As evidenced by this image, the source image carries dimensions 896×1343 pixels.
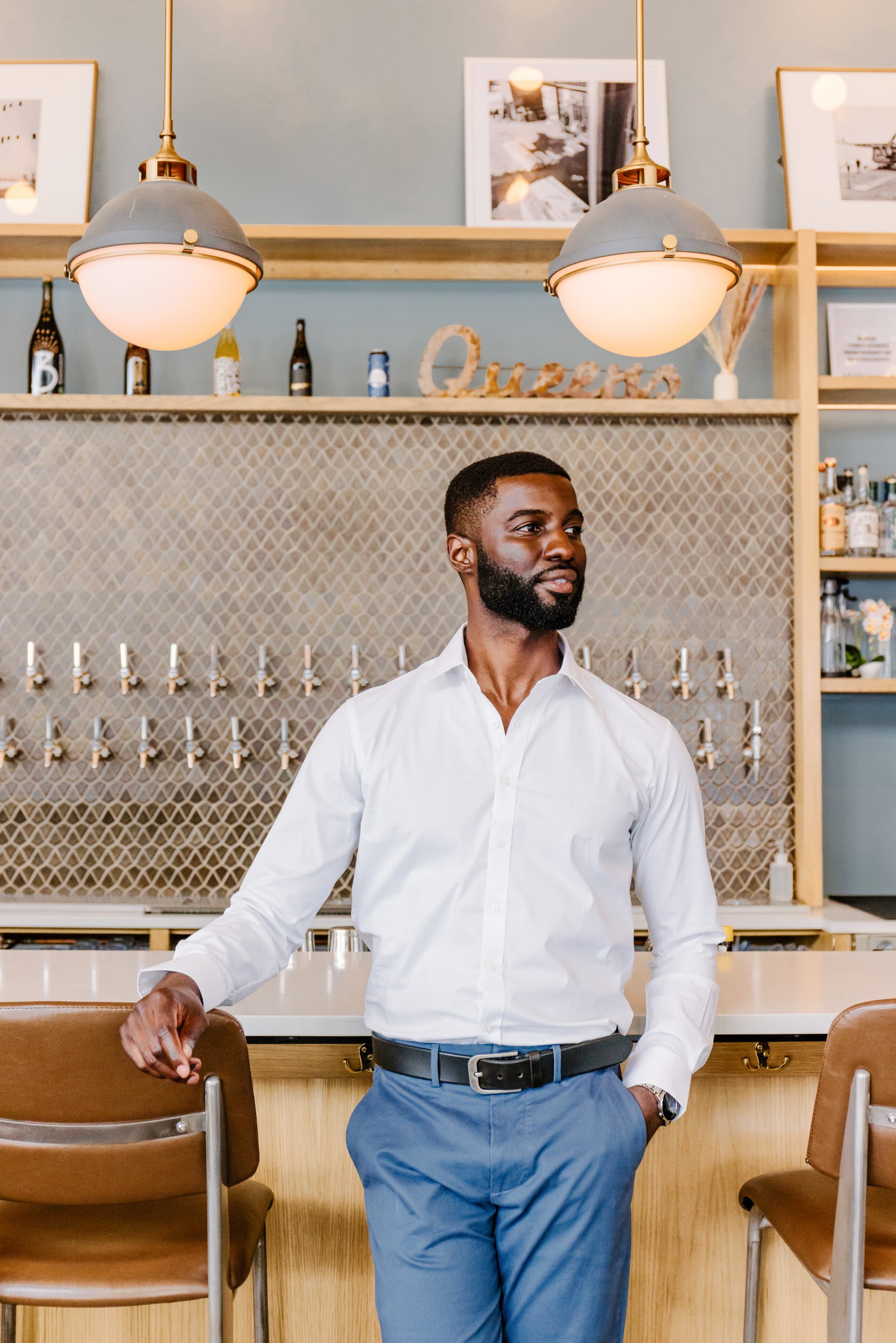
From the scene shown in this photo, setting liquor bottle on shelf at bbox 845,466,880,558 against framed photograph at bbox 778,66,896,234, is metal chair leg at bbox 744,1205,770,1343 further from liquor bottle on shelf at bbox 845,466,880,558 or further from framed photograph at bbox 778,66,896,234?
framed photograph at bbox 778,66,896,234

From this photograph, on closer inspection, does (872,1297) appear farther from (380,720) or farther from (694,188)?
(694,188)

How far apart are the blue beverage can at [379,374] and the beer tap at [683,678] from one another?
1288mm

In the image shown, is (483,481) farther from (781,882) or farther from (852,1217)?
(781,882)

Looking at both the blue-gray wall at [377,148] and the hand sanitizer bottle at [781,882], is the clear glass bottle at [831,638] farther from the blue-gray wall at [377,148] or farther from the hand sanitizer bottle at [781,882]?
the hand sanitizer bottle at [781,882]

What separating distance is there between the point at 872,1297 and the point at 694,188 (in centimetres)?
349

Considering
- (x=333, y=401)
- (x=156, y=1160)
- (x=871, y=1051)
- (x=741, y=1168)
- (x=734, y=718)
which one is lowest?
(x=741, y=1168)

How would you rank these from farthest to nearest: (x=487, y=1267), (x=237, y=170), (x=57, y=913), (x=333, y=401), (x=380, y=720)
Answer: (x=237, y=170) → (x=333, y=401) → (x=57, y=913) → (x=380, y=720) → (x=487, y=1267)

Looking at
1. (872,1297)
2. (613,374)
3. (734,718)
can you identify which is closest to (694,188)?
(613,374)

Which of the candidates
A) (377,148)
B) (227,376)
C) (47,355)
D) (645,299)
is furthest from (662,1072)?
(377,148)

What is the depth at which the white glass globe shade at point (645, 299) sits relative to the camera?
1792 mm

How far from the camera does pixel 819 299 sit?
4078 millimetres

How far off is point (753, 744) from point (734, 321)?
1379 millimetres

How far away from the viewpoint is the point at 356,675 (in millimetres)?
3672

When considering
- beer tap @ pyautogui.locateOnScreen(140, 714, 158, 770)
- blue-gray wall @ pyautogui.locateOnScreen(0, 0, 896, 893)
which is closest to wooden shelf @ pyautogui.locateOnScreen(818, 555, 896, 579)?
blue-gray wall @ pyautogui.locateOnScreen(0, 0, 896, 893)
